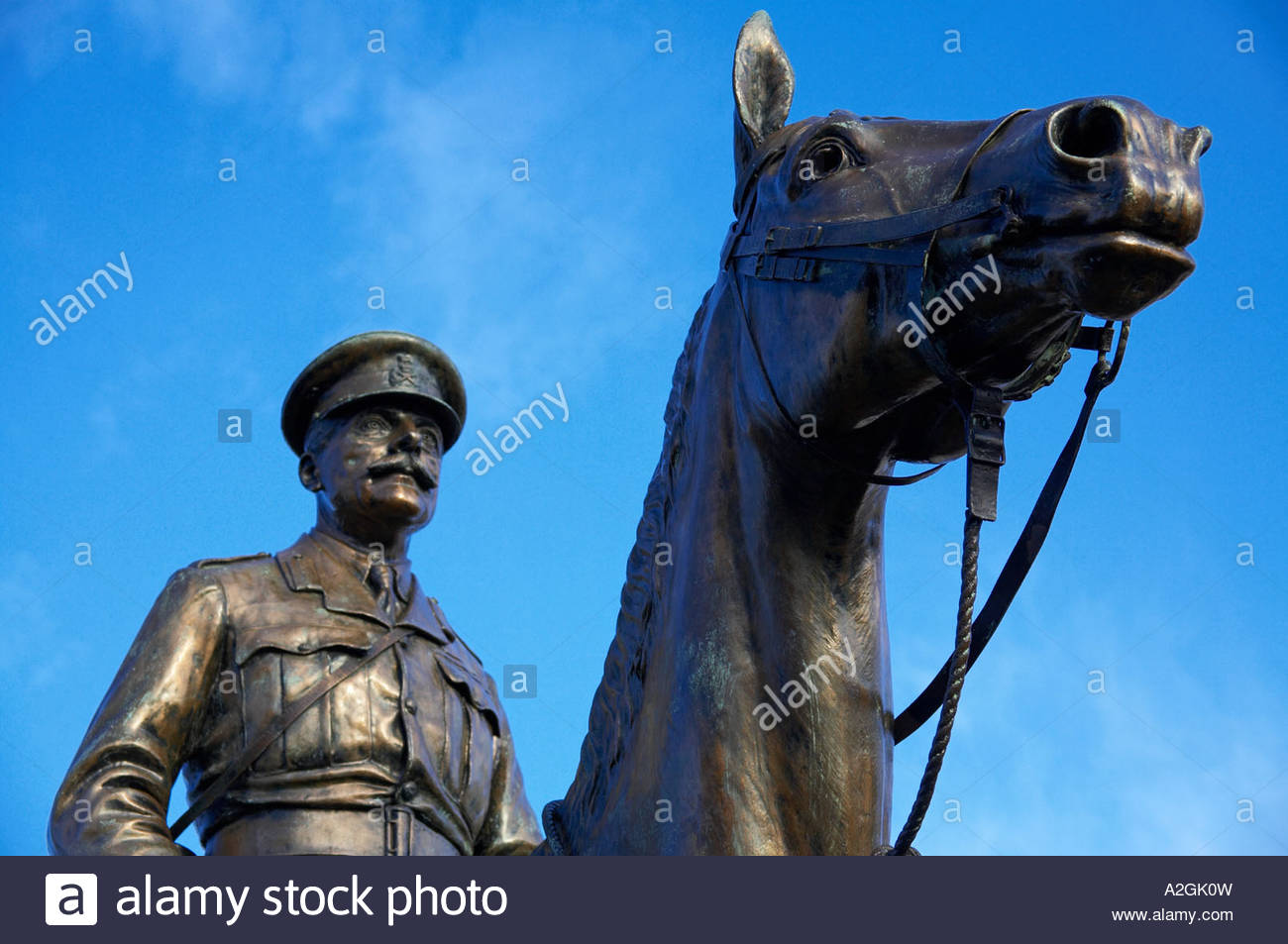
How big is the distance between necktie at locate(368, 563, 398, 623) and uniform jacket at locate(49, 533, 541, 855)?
0.11ft

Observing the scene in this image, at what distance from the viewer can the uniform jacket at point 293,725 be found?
4.41 m

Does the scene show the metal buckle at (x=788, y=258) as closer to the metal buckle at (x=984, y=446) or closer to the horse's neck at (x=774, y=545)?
the horse's neck at (x=774, y=545)

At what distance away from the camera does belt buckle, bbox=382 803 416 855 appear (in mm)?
4602

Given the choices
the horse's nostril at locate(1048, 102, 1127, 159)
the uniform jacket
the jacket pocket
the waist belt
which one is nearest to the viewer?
the horse's nostril at locate(1048, 102, 1127, 159)

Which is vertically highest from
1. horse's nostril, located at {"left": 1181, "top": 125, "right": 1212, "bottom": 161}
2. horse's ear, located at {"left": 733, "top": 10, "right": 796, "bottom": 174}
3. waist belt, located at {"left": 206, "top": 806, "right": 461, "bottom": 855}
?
horse's ear, located at {"left": 733, "top": 10, "right": 796, "bottom": 174}

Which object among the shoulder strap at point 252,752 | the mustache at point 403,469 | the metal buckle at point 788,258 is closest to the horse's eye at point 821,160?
the metal buckle at point 788,258

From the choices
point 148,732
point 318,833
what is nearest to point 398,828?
point 318,833

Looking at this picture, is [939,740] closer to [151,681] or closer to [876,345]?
[876,345]

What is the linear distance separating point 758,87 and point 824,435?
0.93 meters

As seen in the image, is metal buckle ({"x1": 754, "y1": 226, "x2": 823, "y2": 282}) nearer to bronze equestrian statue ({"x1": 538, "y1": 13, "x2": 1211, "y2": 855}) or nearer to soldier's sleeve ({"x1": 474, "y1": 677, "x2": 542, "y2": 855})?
bronze equestrian statue ({"x1": 538, "y1": 13, "x2": 1211, "y2": 855})

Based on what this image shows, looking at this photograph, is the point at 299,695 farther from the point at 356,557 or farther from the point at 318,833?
the point at 356,557

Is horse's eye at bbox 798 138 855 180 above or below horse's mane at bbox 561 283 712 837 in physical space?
above

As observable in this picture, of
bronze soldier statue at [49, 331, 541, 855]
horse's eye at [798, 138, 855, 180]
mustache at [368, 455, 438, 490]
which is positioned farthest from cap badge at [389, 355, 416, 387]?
horse's eye at [798, 138, 855, 180]
